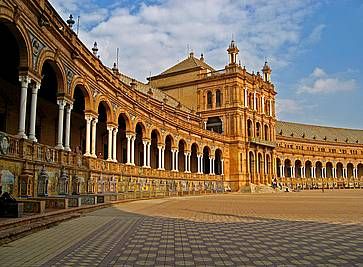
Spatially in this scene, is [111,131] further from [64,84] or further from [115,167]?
[64,84]

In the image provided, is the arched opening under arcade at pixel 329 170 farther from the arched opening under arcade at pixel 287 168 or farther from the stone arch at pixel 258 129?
the stone arch at pixel 258 129

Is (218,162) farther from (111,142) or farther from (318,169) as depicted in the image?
(318,169)

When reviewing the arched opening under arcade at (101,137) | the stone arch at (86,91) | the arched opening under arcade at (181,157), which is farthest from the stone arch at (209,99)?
the stone arch at (86,91)

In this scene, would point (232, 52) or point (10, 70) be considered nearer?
point (10, 70)

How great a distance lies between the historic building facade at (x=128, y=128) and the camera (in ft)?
53.2

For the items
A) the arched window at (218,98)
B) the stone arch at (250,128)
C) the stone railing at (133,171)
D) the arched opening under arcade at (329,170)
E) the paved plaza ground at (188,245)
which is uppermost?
the arched window at (218,98)

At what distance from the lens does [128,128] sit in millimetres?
32812

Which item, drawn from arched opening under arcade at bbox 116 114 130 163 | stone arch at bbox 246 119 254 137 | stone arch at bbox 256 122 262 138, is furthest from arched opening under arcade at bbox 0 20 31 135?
stone arch at bbox 256 122 262 138

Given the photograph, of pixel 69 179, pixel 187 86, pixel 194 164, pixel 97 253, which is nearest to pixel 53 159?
pixel 69 179

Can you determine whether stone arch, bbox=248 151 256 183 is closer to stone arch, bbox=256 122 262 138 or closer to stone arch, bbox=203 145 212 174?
stone arch, bbox=256 122 262 138

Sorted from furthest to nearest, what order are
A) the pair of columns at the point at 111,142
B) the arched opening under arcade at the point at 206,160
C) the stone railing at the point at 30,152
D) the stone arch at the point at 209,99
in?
1. the stone arch at the point at 209,99
2. the arched opening under arcade at the point at 206,160
3. the pair of columns at the point at 111,142
4. the stone railing at the point at 30,152

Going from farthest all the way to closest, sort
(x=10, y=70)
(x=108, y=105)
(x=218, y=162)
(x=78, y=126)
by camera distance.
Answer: (x=218, y=162)
(x=78, y=126)
(x=108, y=105)
(x=10, y=70)

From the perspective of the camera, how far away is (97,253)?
786cm

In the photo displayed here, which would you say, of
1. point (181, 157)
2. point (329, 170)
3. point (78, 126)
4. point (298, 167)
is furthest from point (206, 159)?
point (329, 170)
